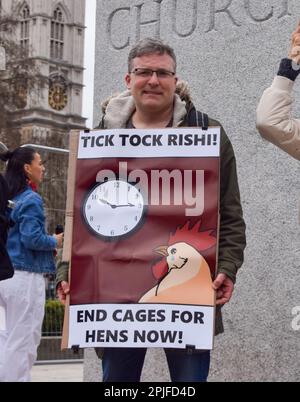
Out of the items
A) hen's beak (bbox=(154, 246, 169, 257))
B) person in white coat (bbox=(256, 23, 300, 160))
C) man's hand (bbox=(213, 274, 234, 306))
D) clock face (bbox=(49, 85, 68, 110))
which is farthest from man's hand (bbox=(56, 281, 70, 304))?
clock face (bbox=(49, 85, 68, 110))

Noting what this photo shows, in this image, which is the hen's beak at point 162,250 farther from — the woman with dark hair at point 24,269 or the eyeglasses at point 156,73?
the woman with dark hair at point 24,269

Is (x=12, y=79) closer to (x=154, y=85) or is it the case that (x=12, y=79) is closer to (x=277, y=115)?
(x=154, y=85)

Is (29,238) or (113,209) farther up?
(29,238)

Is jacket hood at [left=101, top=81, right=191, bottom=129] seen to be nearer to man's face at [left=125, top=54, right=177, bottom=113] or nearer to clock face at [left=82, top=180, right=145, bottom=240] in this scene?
man's face at [left=125, top=54, right=177, bottom=113]

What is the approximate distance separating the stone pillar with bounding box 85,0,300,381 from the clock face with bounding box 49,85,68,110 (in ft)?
354

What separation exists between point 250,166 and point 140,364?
2.25 m

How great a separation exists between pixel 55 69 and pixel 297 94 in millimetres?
111427

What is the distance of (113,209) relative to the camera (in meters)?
5.05

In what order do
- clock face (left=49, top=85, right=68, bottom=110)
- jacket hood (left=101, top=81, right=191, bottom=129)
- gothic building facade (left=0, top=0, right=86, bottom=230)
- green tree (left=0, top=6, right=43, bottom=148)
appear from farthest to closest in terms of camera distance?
clock face (left=49, top=85, right=68, bottom=110)
gothic building facade (left=0, top=0, right=86, bottom=230)
green tree (left=0, top=6, right=43, bottom=148)
jacket hood (left=101, top=81, right=191, bottom=129)

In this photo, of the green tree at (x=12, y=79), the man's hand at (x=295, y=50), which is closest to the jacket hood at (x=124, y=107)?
the man's hand at (x=295, y=50)

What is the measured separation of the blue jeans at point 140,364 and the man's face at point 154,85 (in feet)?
3.64

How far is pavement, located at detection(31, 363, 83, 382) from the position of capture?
34.5ft

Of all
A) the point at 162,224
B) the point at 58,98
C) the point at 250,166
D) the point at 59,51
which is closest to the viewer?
the point at 162,224

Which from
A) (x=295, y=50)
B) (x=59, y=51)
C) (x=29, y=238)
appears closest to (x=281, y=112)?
(x=295, y=50)
